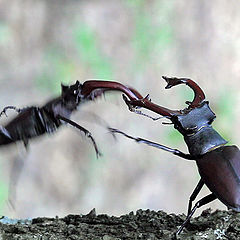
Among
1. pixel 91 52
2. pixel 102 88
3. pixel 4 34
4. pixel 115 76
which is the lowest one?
pixel 102 88

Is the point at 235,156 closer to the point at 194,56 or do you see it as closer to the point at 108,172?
the point at 108,172

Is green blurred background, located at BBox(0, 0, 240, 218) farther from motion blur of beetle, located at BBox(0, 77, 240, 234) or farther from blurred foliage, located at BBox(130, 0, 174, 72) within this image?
motion blur of beetle, located at BBox(0, 77, 240, 234)

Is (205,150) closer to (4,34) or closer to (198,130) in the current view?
(198,130)

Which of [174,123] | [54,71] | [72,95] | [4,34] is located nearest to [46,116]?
[72,95]

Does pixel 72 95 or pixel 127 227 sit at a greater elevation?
pixel 72 95

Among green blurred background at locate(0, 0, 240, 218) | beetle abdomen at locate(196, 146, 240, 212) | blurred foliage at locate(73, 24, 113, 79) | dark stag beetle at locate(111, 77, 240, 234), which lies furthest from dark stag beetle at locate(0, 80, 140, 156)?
blurred foliage at locate(73, 24, 113, 79)

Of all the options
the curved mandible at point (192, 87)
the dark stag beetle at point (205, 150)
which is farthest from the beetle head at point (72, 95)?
the curved mandible at point (192, 87)
